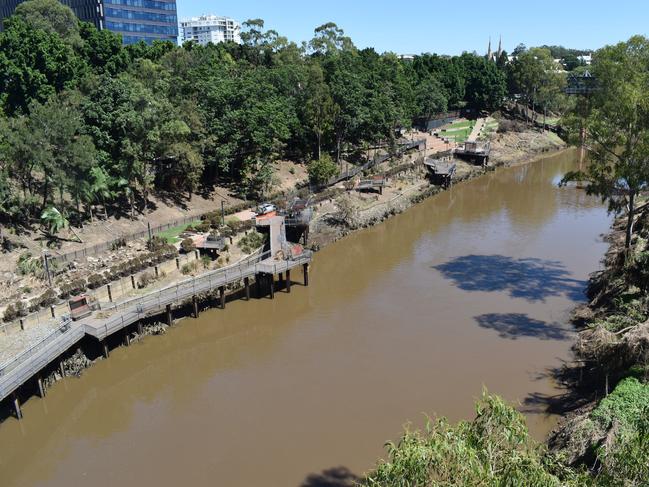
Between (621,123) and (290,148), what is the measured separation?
44675 mm

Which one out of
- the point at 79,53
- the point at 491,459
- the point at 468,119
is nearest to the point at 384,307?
the point at 491,459

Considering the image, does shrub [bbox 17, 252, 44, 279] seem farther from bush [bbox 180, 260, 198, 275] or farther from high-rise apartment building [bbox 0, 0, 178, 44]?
high-rise apartment building [bbox 0, 0, 178, 44]

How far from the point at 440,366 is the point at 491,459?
18437 millimetres

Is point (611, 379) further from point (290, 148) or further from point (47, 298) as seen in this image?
point (290, 148)

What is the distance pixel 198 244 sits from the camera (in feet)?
147

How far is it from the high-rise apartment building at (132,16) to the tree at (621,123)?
96743mm

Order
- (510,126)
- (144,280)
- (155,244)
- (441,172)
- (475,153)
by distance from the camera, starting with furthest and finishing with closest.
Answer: (510,126) → (475,153) → (441,172) → (155,244) → (144,280)

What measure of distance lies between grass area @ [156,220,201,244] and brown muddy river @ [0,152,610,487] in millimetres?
9395

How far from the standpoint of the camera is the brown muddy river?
82.7 feet

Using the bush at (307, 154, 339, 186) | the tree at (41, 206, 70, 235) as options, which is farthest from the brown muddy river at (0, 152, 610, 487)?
the bush at (307, 154, 339, 186)

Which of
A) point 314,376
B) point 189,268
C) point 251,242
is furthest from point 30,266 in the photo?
point 314,376

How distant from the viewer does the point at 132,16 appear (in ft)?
389

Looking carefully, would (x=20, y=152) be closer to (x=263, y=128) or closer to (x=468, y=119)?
(x=263, y=128)

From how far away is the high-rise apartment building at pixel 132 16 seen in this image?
377 ft
